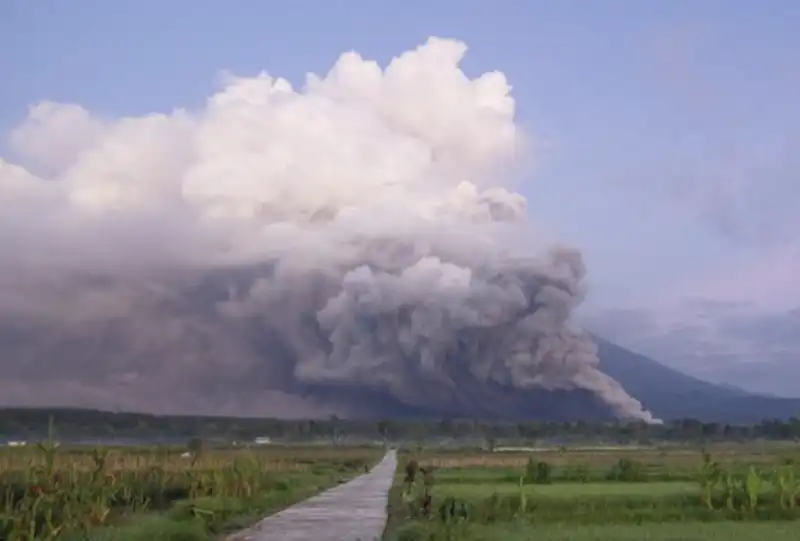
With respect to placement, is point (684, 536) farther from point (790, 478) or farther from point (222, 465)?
point (222, 465)

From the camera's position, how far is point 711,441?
554 feet

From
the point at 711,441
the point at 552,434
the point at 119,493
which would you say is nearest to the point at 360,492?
the point at 119,493

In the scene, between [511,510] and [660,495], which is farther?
[660,495]

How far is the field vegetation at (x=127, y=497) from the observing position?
71.6 feet

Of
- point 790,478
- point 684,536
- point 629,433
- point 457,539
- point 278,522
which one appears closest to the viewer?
point 457,539

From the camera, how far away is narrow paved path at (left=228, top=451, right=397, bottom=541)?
926 inches

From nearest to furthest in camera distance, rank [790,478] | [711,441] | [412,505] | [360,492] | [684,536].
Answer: [684,536] < [412,505] < [790,478] < [360,492] < [711,441]

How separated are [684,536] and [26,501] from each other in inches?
571

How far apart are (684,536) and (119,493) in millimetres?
19575

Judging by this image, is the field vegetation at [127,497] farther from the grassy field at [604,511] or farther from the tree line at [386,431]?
the tree line at [386,431]

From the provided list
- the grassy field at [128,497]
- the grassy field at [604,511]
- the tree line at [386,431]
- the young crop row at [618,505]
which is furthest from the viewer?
the tree line at [386,431]

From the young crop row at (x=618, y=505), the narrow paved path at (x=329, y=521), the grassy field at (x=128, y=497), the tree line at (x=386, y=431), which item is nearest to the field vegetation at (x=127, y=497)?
the grassy field at (x=128, y=497)

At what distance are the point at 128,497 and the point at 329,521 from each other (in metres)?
10.0

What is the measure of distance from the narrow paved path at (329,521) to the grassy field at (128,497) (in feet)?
2.84
